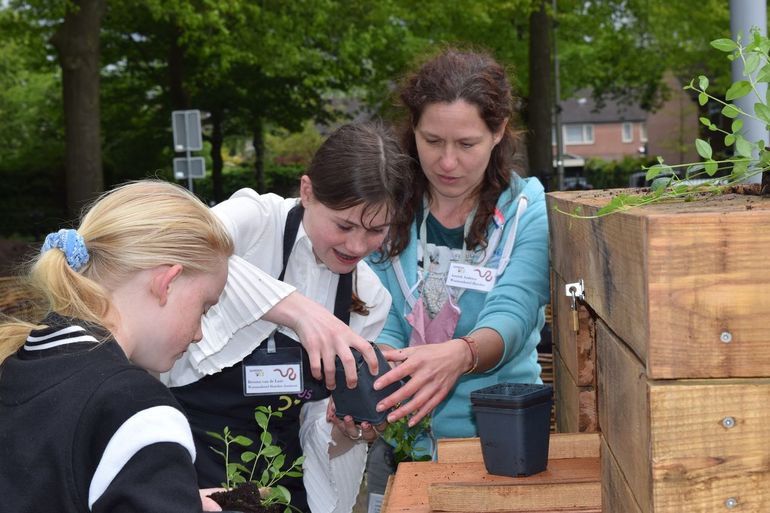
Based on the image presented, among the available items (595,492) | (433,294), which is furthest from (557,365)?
(595,492)

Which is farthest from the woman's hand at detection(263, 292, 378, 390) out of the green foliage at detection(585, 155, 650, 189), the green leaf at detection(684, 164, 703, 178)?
the green foliage at detection(585, 155, 650, 189)

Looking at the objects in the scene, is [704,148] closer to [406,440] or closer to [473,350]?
[473,350]

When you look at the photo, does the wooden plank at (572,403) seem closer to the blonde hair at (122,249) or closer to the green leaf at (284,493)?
the green leaf at (284,493)

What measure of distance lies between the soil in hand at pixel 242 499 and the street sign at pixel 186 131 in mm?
14077

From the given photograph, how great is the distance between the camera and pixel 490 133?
2.85m

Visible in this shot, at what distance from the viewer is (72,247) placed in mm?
1785

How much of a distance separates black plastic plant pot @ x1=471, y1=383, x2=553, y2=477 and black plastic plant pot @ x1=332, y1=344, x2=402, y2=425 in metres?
0.34

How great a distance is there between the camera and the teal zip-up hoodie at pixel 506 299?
9.11ft

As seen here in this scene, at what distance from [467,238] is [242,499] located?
1.16m

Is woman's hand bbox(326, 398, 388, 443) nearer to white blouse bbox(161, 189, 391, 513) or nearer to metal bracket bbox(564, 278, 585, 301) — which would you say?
white blouse bbox(161, 189, 391, 513)

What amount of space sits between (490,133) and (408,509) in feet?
4.18

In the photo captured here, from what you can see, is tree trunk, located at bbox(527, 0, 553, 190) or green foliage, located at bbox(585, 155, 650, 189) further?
green foliage, located at bbox(585, 155, 650, 189)

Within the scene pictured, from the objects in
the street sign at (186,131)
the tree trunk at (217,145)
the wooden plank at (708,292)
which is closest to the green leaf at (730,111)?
the wooden plank at (708,292)

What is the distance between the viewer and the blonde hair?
1704 millimetres
